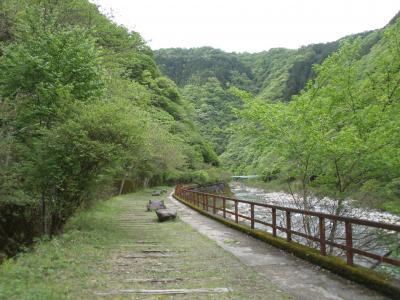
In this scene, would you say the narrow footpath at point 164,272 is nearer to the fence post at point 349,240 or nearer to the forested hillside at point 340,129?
the fence post at point 349,240

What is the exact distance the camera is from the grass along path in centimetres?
578

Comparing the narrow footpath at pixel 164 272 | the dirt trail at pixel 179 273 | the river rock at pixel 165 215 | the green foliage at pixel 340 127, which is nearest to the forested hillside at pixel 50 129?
the narrow footpath at pixel 164 272

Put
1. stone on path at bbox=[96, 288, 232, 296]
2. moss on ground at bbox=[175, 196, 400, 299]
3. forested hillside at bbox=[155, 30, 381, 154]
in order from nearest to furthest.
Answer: moss on ground at bbox=[175, 196, 400, 299]
stone on path at bbox=[96, 288, 232, 296]
forested hillside at bbox=[155, 30, 381, 154]

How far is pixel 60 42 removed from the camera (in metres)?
12.4

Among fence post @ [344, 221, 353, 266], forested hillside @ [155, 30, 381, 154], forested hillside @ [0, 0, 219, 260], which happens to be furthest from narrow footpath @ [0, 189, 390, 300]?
forested hillside @ [155, 30, 381, 154]

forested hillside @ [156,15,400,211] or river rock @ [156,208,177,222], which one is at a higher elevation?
forested hillside @ [156,15,400,211]

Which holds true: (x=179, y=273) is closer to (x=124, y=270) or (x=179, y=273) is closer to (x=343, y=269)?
(x=124, y=270)

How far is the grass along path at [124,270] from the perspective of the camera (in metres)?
5.78

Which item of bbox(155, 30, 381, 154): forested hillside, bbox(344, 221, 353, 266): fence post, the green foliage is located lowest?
bbox(344, 221, 353, 266): fence post

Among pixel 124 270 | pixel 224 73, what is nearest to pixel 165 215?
pixel 124 270

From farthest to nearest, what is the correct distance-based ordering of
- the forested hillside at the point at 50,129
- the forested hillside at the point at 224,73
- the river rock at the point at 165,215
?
1. the forested hillside at the point at 224,73
2. the river rock at the point at 165,215
3. the forested hillside at the point at 50,129

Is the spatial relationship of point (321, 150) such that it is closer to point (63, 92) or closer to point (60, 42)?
point (63, 92)

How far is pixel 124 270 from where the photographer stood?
7.32 meters

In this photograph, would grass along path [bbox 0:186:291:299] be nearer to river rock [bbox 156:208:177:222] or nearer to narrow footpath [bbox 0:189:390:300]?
narrow footpath [bbox 0:189:390:300]
